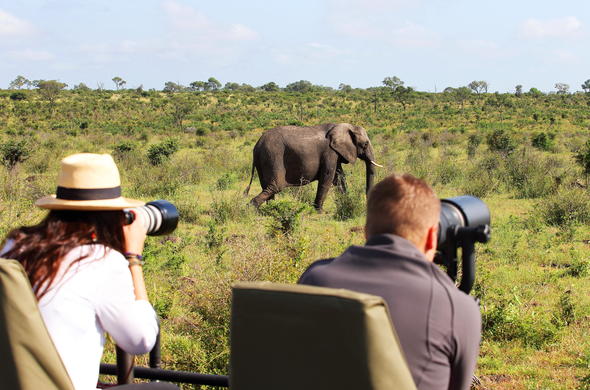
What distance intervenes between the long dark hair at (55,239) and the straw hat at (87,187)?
50mm

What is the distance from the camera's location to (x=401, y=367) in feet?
5.79

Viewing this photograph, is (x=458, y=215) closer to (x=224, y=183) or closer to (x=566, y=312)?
(x=566, y=312)

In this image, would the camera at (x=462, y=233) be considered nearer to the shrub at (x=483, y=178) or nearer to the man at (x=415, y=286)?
the man at (x=415, y=286)

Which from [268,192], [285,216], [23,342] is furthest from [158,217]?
[268,192]

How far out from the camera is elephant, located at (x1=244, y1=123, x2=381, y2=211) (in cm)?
1199

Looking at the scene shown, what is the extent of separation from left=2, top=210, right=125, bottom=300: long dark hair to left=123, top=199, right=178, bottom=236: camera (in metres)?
0.22

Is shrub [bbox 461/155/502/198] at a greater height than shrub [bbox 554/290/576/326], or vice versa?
shrub [bbox 461/155/502/198]

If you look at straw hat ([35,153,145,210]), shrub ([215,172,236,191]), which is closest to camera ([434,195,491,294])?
straw hat ([35,153,145,210])

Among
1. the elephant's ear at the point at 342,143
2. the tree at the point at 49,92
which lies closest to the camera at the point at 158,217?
the elephant's ear at the point at 342,143

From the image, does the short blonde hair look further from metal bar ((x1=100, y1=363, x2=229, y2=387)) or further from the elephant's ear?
the elephant's ear

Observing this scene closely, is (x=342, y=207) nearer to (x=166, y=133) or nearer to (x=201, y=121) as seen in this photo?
(x=166, y=133)

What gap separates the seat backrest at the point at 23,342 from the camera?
2045 mm

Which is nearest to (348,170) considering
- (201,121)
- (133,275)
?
(133,275)

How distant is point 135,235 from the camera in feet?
8.61
